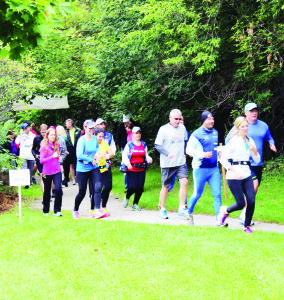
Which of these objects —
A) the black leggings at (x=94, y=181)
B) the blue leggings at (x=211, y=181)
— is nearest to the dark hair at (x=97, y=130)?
the black leggings at (x=94, y=181)

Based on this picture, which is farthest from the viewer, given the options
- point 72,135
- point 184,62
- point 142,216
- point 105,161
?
point 72,135

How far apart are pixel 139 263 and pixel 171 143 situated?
4.19m

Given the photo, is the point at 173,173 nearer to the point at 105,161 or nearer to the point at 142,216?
the point at 142,216

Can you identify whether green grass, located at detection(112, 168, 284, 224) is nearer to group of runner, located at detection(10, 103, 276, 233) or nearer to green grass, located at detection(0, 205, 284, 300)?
group of runner, located at detection(10, 103, 276, 233)

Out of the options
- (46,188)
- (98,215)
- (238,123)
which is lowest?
(98,215)

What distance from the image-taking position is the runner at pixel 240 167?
8.28 m

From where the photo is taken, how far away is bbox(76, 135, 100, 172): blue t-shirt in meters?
10.1

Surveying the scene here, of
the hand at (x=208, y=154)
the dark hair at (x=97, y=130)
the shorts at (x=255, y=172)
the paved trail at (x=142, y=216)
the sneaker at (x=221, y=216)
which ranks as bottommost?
the paved trail at (x=142, y=216)

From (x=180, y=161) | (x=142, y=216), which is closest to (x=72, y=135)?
(x=142, y=216)

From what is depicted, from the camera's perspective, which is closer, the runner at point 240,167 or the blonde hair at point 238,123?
the runner at point 240,167

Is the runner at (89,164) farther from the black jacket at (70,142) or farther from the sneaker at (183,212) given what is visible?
the black jacket at (70,142)

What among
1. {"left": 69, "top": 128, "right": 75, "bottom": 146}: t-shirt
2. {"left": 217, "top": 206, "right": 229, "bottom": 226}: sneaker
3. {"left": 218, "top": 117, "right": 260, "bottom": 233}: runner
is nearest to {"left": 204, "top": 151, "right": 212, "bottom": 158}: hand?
{"left": 218, "top": 117, "right": 260, "bottom": 233}: runner

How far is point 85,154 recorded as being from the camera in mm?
10219

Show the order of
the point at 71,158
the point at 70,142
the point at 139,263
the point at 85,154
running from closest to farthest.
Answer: the point at 139,263 → the point at 85,154 → the point at 70,142 → the point at 71,158
